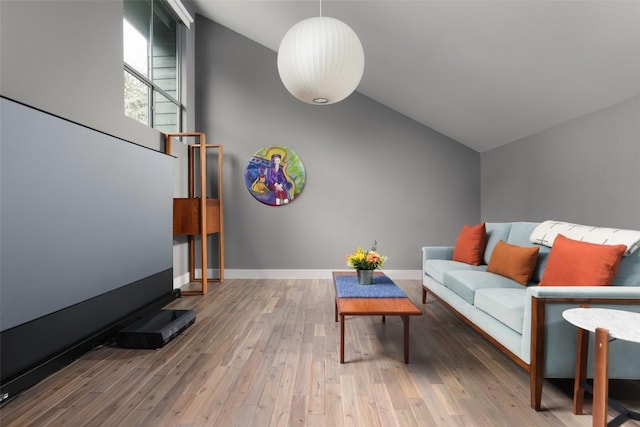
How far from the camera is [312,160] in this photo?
5.16 metres

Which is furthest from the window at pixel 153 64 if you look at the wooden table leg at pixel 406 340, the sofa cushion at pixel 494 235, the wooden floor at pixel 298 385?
the sofa cushion at pixel 494 235

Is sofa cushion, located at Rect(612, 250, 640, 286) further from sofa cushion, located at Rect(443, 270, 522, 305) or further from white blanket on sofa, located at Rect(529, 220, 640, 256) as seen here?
sofa cushion, located at Rect(443, 270, 522, 305)

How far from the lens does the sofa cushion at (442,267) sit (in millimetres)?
3370

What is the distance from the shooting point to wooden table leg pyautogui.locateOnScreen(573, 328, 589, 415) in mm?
1712

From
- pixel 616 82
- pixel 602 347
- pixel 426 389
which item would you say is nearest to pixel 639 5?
pixel 616 82

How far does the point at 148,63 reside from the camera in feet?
13.5

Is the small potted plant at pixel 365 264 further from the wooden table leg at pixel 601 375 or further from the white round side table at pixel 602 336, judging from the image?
the wooden table leg at pixel 601 375

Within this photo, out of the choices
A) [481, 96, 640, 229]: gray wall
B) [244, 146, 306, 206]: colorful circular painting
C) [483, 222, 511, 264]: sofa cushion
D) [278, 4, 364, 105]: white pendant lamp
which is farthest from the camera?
[244, 146, 306, 206]: colorful circular painting

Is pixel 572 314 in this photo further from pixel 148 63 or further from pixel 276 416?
pixel 148 63

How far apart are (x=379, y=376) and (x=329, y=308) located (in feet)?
4.95

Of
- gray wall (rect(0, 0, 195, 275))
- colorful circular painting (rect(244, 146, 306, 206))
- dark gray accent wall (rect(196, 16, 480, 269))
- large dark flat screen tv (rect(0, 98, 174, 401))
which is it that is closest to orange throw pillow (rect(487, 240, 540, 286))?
dark gray accent wall (rect(196, 16, 480, 269))

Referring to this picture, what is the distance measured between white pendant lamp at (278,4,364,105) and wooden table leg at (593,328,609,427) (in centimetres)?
192

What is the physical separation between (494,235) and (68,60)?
164 inches

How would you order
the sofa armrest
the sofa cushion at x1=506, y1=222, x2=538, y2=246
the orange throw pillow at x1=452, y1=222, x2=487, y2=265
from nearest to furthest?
the sofa cushion at x1=506, y1=222, x2=538, y2=246
the orange throw pillow at x1=452, y1=222, x2=487, y2=265
the sofa armrest
